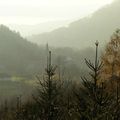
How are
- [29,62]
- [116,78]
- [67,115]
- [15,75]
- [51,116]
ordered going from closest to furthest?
1. [51,116]
2. [67,115]
3. [116,78]
4. [15,75]
5. [29,62]

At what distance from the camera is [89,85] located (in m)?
21.1

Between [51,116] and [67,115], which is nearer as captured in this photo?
[51,116]

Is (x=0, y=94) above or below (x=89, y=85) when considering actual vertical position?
below

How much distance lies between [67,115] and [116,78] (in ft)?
31.5

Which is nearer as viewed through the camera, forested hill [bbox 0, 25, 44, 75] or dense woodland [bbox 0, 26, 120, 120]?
dense woodland [bbox 0, 26, 120, 120]

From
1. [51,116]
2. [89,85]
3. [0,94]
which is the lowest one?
[0,94]

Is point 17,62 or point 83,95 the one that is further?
point 17,62

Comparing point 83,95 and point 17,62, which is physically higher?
point 83,95

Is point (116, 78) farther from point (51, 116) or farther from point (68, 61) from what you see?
point (68, 61)

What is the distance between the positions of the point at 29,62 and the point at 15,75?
94.6ft

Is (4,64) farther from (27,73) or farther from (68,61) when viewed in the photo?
(68,61)

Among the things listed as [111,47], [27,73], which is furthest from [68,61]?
[111,47]

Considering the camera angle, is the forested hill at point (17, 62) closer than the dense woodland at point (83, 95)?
No

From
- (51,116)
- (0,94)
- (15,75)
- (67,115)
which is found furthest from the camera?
(15,75)
